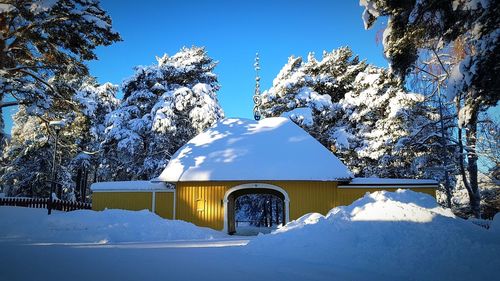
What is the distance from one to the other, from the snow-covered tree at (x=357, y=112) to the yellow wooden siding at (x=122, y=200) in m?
12.9

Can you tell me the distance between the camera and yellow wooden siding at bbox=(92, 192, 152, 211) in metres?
16.5

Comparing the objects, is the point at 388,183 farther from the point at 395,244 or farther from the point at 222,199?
the point at 395,244

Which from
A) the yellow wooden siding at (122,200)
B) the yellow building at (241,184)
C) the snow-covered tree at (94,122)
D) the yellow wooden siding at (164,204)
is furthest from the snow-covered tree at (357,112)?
the snow-covered tree at (94,122)

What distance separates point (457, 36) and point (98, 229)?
37.4ft

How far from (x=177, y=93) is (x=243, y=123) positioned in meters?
6.57

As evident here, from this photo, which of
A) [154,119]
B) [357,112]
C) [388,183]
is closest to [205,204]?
[388,183]

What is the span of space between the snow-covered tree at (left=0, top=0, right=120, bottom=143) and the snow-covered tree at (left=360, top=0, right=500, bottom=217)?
9188 millimetres

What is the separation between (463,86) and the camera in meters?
5.70

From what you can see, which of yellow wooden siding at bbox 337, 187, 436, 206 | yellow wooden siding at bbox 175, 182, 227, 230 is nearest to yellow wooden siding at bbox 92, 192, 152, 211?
yellow wooden siding at bbox 175, 182, 227, 230

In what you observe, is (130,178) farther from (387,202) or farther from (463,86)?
(463,86)

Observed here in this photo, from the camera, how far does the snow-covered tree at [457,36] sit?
5391mm

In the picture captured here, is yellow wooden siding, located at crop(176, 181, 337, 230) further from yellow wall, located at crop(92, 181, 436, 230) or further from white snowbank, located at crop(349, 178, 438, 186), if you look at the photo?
white snowbank, located at crop(349, 178, 438, 186)

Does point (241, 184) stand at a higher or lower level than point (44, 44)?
lower

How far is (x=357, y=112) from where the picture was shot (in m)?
24.2
